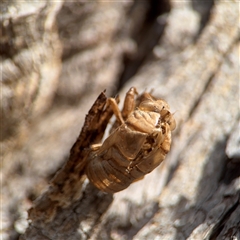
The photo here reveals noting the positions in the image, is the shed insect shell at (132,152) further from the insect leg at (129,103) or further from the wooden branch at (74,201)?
the insect leg at (129,103)

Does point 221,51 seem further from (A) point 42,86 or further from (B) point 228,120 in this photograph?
(A) point 42,86

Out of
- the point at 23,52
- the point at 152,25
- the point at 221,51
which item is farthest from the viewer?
the point at 152,25

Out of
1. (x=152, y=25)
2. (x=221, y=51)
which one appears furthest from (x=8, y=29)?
(x=221, y=51)

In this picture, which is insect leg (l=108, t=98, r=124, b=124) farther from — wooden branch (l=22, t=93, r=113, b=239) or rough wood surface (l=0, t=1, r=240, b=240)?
rough wood surface (l=0, t=1, r=240, b=240)

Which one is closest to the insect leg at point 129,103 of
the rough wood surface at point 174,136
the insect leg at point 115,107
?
the insect leg at point 115,107

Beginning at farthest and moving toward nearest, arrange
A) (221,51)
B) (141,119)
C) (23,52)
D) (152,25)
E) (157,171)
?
(152,25)
(221,51)
(23,52)
(157,171)
(141,119)

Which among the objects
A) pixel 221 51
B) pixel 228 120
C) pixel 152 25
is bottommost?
pixel 228 120

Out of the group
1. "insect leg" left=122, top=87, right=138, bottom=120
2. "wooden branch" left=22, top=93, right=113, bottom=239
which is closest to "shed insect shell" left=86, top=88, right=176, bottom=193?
"wooden branch" left=22, top=93, right=113, bottom=239

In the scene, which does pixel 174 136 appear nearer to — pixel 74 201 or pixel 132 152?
pixel 132 152
